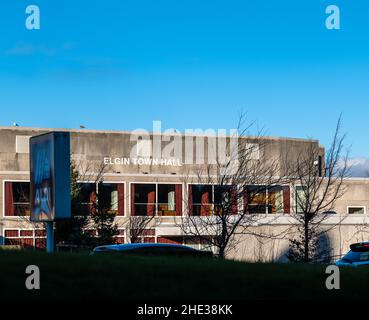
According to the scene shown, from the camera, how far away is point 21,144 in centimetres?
6000

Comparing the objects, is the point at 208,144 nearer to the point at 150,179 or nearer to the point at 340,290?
the point at 150,179

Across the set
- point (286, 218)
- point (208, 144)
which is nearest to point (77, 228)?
point (286, 218)

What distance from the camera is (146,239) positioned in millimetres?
49938

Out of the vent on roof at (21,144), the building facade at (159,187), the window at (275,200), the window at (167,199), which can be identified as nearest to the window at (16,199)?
the building facade at (159,187)

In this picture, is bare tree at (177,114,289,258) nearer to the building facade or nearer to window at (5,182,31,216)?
the building facade

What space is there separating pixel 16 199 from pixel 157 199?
1012 centimetres

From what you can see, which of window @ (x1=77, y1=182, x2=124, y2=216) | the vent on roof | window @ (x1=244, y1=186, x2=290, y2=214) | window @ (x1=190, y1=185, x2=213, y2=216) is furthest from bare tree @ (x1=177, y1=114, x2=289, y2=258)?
the vent on roof

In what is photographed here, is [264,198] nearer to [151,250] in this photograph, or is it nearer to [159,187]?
[159,187]

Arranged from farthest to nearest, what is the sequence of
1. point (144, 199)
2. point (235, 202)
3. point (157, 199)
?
1. point (144, 199)
2. point (157, 199)
3. point (235, 202)

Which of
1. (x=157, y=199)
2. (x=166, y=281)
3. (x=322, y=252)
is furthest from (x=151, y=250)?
(x=157, y=199)

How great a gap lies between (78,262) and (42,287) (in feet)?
8.55

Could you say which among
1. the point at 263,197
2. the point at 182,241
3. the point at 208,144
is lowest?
the point at 182,241
